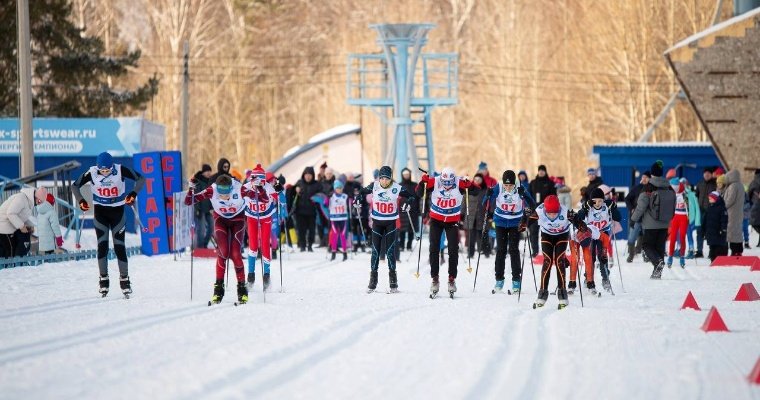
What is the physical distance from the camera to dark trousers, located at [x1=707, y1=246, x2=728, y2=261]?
74.1ft

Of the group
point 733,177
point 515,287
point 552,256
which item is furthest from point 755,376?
point 733,177

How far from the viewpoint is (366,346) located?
10.5 metres

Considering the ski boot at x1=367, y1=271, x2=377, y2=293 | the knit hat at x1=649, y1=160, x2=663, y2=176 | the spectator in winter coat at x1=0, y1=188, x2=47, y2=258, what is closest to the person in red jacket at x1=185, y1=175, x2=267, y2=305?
the ski boot at x1=367, y1=271, x2=377, y2=293

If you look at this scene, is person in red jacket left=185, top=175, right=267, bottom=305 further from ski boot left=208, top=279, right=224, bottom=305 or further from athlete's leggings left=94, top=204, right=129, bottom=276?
athlete's leggings left=94, top=204, right=129, bottom=276

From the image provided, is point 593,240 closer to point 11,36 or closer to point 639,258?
point 639,258

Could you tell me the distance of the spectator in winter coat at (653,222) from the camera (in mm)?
19703

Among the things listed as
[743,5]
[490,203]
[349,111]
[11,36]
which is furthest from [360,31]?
[490,203]

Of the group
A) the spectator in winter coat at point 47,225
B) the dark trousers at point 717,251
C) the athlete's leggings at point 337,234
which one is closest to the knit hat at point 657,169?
the dark trousers at point 717,251

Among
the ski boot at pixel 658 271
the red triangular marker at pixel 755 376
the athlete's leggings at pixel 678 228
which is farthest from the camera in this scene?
the athlete's leggings at pixel 678 228

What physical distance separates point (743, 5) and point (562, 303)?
22.4 meters

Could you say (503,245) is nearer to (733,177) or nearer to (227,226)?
(227,226)

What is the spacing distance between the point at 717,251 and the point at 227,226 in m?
11.3

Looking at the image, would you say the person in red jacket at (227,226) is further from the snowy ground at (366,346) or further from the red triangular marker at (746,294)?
the red triangular marker at (746,294)

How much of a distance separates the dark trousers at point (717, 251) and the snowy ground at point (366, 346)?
6.12 metres
